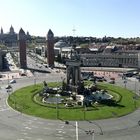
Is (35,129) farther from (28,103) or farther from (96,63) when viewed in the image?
(96,63)

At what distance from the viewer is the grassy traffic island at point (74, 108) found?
78688mm

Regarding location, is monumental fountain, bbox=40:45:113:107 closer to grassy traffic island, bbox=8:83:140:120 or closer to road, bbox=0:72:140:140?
grassy traffic island, bbox=8:83:140:120

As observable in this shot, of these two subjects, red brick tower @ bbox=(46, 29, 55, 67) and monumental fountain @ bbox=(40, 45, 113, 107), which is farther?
red brick tower @ bbox=(46, 29, 55, 67)

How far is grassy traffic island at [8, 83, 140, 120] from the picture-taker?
78.7m

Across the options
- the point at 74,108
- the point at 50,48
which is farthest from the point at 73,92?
the point at 50,48

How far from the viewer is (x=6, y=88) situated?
4604 inches

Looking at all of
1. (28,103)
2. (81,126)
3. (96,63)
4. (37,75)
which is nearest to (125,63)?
(96,63)

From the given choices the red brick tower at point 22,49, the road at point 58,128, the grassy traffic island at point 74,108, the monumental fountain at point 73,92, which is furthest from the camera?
the red brick tower at point 22,49

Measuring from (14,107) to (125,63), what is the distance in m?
101

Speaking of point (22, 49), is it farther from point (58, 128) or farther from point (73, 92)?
point (58, 128)

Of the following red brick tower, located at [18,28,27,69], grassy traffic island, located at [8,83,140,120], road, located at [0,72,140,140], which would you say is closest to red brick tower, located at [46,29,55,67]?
red brick tower, located at [18,28,27,69]

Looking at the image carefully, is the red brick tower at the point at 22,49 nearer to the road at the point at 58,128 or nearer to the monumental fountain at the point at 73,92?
the monumental fountain at the point at 73,92

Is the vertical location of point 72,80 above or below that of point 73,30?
below

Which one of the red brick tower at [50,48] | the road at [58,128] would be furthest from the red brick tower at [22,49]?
the road at [58,128]
